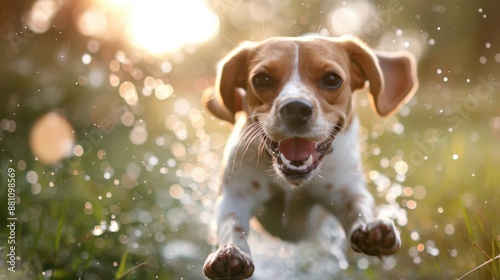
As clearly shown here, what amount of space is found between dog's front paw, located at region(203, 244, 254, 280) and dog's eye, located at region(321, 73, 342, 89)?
3.11ft

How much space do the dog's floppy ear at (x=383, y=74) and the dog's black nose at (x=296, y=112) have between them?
0.61 meters

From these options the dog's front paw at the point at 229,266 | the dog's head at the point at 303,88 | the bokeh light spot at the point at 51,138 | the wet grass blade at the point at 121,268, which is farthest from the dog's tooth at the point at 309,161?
the bokeh light spot at the point at 51,138

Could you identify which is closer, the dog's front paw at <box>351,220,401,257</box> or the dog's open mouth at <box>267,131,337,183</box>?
the dog's front paw at <box>351,220,401,257</box>

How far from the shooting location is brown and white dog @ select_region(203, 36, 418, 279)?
3049mm

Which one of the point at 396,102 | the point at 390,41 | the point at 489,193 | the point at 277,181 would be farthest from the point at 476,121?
the point at 277,181

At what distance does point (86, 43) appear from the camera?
766cm

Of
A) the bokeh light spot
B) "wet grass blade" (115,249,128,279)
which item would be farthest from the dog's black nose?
the bokeh light spot

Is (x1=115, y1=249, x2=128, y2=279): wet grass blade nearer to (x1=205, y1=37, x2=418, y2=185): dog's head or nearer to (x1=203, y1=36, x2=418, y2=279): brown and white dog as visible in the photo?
(x1=203, y1=36, x2=418, y2=279): brown and white dog

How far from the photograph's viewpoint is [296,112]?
3016mm

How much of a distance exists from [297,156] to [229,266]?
65cm

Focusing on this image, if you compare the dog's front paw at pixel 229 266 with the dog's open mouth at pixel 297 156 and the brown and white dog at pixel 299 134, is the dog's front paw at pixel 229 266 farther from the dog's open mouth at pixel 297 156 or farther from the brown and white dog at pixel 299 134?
the dog's open mouth at pixel 297 156

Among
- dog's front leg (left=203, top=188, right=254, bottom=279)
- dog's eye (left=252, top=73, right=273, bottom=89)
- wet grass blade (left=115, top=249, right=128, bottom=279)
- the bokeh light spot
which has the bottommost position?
the bokeh light spot

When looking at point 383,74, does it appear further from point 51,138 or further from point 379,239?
point 51,138

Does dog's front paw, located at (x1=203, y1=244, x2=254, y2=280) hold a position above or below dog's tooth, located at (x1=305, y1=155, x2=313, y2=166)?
below
